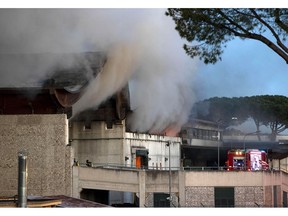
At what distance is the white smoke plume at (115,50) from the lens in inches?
823

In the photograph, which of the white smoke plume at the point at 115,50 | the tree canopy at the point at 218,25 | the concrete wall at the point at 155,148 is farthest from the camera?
the concrete wall at the point at 155,148

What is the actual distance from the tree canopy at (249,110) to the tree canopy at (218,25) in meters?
22.2

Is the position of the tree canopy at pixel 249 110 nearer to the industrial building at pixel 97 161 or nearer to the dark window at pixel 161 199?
the industrial building at pixel 97 161

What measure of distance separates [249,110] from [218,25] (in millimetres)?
25056

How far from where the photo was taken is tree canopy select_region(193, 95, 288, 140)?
1410 inches

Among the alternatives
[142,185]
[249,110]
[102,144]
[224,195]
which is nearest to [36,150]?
[142,185]

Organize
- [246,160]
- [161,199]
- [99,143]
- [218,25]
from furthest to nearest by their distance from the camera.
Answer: [246,160], [99,143], [161,199], [218,25]

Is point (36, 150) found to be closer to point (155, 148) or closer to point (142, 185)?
point (142, 185)

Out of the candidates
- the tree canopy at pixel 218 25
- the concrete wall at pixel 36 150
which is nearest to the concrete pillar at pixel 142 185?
the concrete wall at pixel 36 150

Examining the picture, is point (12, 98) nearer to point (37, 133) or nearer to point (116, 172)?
point (37, 133)

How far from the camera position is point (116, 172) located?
977 inches

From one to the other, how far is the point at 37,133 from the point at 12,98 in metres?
1.68

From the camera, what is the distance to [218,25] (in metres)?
13.3
